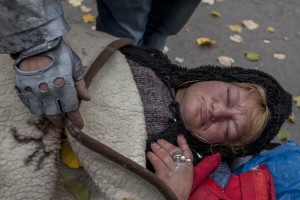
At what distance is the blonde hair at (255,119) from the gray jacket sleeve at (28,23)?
1177mm

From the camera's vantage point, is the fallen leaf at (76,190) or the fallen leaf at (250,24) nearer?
the fallen leaf at (76,190)

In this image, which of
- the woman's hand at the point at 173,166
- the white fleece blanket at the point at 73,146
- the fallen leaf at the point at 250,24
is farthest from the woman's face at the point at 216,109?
the fallen leaf at the point at 250,24

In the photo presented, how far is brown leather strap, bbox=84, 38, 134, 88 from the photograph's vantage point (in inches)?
73.8

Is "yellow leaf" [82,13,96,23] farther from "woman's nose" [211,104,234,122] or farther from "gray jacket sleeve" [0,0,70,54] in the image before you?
"gray jacket sleeve" [0,0,70,54]

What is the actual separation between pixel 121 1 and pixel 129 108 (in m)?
0.64

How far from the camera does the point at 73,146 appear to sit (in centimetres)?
171

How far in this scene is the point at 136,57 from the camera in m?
2.26

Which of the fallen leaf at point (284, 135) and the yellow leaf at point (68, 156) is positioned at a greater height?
the yellow leaf at point (68, 156)

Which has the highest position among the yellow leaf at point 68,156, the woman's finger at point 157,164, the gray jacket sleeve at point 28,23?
the gray jacket sleeve at point 28,23

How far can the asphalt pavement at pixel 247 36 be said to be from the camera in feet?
12.1

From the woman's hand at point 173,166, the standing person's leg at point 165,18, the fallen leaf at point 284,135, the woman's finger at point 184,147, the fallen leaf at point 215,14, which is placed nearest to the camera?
the woman's hand at point 173,166

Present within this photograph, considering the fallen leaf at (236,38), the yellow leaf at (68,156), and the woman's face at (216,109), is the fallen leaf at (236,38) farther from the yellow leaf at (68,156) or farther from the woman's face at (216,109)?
the yellow leaf at (68,156)

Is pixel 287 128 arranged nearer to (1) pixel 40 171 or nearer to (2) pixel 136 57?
(2) pixel 136 57

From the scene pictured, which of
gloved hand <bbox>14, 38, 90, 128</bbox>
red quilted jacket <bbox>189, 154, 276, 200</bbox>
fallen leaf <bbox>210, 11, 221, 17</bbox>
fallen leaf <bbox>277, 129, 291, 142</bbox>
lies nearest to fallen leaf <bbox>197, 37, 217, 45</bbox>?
fallen leaf <bbox>210, 11, 221, 17</bbox>
